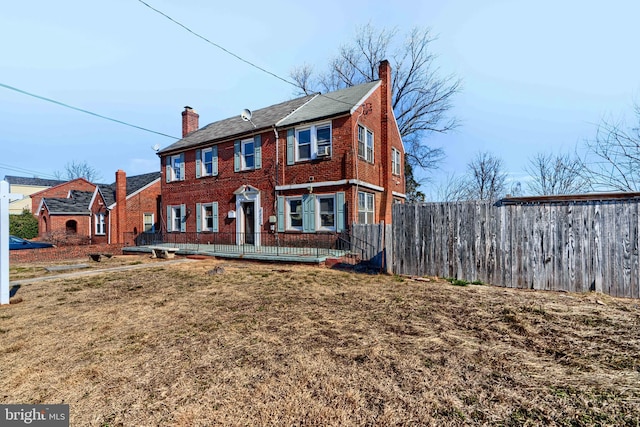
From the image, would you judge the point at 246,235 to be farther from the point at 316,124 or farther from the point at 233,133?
the point at 316,124

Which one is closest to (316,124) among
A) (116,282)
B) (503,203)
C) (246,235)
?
(246,235)

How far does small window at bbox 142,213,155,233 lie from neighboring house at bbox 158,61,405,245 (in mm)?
5186

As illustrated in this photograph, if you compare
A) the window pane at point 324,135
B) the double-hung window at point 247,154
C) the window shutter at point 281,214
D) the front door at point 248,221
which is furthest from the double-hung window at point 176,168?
the window pane at point 324,135

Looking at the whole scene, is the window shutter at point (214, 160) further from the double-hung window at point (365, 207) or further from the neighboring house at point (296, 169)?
the double-hung window at point (365, 207)

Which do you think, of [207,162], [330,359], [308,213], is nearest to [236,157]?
[207,162]

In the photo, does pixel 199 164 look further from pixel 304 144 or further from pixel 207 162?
pixel 304 144

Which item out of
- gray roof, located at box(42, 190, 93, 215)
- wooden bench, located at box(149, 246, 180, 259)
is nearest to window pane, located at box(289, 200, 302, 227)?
wooden bench, located at box(149, 246, 180, 259)

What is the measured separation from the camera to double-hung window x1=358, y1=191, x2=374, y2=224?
44.2 feet

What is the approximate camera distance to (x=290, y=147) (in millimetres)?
14430

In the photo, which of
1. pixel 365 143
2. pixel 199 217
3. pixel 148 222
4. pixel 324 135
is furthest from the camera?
pixel 148 222

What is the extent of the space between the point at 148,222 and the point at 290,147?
54.5 feet

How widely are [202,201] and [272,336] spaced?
51.8 feet

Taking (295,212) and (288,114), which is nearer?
(295,212)

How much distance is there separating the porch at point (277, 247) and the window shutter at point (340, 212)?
38 centimetres
